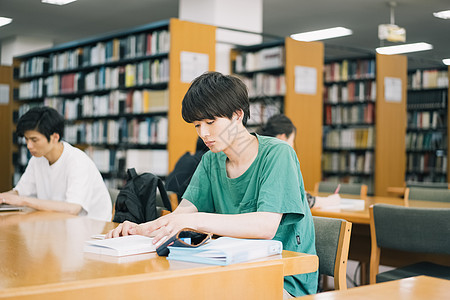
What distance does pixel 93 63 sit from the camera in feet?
21.2

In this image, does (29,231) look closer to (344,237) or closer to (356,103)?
(344,237)

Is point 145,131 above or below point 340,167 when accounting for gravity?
above

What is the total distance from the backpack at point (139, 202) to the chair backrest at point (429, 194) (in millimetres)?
2099

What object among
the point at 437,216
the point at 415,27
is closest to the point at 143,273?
the point at 437,216

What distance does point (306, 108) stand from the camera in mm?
6145

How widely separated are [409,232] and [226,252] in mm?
1396

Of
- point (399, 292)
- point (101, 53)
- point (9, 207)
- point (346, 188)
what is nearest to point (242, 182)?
point (399, 292)

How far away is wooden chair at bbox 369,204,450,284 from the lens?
2258 millimetres

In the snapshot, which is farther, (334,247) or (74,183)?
(74,183)

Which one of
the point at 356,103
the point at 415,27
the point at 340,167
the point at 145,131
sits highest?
the point at 415,27

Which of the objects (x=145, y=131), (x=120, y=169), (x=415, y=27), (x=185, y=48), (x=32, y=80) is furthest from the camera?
(x=415, y=27)

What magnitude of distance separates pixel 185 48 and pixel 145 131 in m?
1.03

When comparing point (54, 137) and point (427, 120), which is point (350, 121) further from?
point (54, 137)

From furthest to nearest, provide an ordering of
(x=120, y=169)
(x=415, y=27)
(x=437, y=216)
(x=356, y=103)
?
(x=415, y=27)
(x=356, y=103)
(x=120, y=169)
(x=437, y=216)
